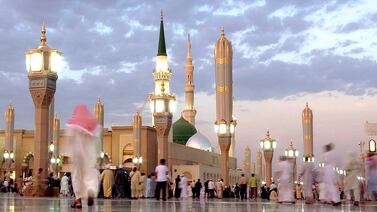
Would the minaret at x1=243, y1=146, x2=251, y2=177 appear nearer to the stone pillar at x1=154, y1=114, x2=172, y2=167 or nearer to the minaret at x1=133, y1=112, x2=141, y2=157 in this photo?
the minaret at x1=133, y1=112, x2=141, y2=157

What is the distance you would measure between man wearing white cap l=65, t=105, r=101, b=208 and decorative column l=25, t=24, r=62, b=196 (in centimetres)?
944

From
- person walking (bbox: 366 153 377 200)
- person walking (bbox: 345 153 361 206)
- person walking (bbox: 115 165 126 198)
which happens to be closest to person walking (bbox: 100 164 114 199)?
person walking (bbox: 115 165 126 198)

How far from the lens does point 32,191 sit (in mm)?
18500

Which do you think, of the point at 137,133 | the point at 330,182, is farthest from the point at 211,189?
the point at 137,133

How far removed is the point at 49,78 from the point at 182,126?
58483mm

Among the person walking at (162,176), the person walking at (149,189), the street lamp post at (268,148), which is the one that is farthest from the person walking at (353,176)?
the street lamp post at (268,148)

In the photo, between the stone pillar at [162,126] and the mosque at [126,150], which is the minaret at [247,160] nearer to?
the mosque at [126,150]

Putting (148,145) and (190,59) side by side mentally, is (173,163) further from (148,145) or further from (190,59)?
(190,59)

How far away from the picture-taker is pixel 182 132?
75.3 meters

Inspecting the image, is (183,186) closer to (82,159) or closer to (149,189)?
(149,189)

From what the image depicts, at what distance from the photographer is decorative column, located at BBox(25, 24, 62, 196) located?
17.9 meters

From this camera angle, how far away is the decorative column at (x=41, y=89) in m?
17.9

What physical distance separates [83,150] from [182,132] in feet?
219

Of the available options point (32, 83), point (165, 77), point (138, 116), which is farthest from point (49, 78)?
point (138, 116)
